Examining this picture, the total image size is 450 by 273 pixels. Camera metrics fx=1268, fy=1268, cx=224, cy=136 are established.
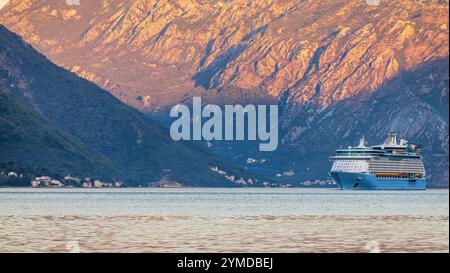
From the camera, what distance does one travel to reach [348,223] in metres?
153

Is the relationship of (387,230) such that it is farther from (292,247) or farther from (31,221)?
(31,221)

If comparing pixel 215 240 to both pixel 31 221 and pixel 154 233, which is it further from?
pixel 31 221

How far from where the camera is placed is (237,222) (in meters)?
154

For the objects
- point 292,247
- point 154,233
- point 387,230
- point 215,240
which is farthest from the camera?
point 387,230
